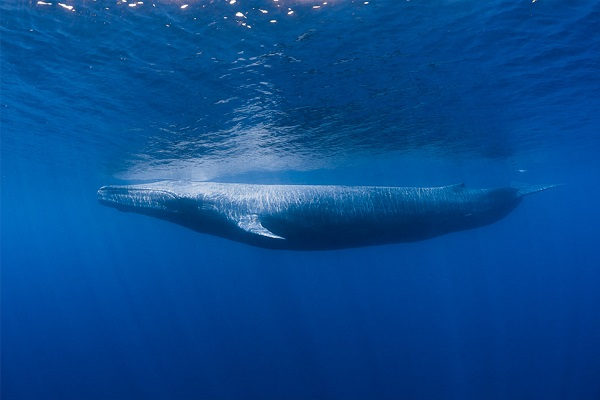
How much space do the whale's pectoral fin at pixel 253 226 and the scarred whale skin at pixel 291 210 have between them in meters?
0.02

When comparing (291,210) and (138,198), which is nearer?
(291,210)

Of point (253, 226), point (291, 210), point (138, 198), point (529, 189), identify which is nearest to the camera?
point (253, 226)

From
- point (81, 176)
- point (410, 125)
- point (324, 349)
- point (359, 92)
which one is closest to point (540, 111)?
point (410, 125)

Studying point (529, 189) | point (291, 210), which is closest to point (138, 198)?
point (291, 210)

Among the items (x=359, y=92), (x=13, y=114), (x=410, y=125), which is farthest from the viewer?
(x=410, y=125)

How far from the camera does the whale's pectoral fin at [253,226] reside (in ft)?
22.3

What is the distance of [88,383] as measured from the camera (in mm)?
15711

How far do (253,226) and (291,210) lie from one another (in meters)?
1.02

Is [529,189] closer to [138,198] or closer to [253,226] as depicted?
[253,226]

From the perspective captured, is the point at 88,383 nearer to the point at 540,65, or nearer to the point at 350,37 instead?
the point at 350,37

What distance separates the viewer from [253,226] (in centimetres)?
716

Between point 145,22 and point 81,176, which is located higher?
point 81,176

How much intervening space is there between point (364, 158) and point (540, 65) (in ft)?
57.4

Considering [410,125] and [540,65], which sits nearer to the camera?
[540,65]
